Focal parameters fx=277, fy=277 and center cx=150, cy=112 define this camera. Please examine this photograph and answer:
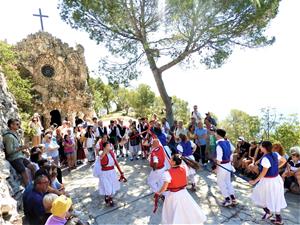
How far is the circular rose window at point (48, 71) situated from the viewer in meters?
24.9

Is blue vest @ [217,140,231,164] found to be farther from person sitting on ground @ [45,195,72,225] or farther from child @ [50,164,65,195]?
person sitting on ground @ [45,195,72,225]

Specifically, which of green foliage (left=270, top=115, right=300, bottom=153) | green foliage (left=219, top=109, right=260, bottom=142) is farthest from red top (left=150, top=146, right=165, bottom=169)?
green foliage (left=219, top=109, right=260, bottom=142)

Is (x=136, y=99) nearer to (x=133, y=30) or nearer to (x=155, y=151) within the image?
(x=133, y=30)

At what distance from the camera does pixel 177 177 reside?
5.06 m

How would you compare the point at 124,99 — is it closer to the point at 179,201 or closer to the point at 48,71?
the point at 48,71

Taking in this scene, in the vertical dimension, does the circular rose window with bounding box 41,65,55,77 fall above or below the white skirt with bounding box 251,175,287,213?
above

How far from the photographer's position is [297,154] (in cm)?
754

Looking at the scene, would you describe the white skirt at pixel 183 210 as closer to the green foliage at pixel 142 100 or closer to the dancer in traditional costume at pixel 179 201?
the dancer in traditional costume at pixel 179 201

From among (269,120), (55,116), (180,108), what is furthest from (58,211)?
(180,108)

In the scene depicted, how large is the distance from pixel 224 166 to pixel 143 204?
2237 millimetres

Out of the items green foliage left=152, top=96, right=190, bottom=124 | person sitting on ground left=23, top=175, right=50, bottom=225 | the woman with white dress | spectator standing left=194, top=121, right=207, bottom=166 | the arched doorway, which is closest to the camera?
person sitting on ground left=23, top=175, right=50, bottom=225

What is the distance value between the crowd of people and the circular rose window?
579 inches

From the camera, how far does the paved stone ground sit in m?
6.20

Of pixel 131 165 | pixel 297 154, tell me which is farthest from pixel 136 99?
pixel 297 154
